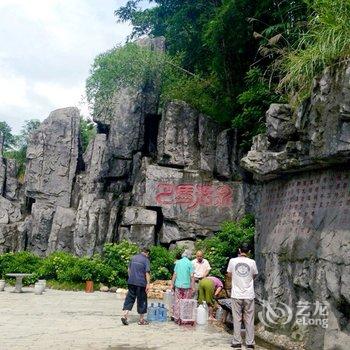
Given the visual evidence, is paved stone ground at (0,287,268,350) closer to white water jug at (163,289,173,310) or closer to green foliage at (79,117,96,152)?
white water jug at (163,289,173,310)

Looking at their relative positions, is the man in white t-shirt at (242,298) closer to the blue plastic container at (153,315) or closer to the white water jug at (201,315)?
the white water jug at (201,315)

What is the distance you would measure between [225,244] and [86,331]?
5883 mm

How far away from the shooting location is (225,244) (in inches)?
466

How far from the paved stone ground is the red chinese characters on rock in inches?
197

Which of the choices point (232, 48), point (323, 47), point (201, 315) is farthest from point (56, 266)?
point (323, 47)

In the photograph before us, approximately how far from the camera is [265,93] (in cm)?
1172

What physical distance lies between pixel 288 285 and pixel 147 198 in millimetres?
7821

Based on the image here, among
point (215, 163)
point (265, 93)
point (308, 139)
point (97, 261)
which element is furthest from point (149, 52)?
point (308, 139)

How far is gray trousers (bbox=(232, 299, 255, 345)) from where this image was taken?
568 cm

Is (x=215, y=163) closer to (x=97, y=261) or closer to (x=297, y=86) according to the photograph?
(x=97, y=261)

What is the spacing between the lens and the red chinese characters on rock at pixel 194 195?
13953mm

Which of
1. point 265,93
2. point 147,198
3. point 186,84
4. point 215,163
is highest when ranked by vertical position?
point 186,84

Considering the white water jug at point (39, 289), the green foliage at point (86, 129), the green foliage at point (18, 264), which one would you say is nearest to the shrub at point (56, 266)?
the green foliage at point (18, 264)

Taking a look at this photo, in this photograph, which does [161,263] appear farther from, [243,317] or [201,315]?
[243,317]
